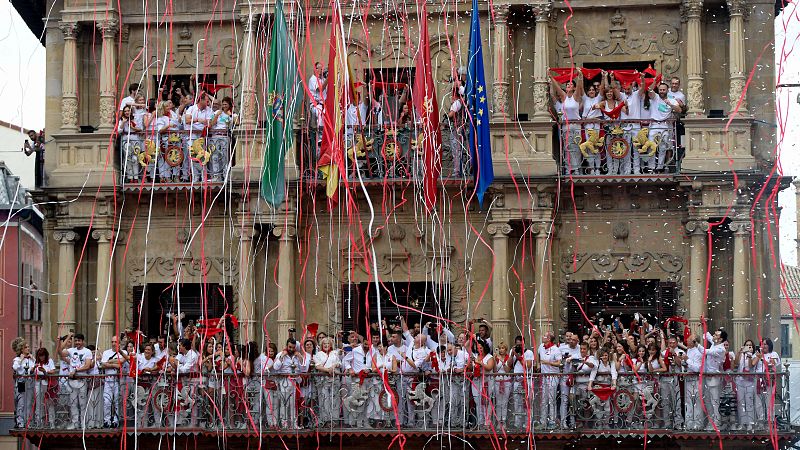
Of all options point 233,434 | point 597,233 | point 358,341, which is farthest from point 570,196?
point 233,434

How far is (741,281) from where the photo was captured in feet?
94.9

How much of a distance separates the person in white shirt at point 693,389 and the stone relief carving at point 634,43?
5.25 meters

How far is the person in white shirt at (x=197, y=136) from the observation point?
2998 centimetres

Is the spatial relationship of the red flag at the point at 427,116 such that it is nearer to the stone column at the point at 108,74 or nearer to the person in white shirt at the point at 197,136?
the person in white shirt at the point at 197,136

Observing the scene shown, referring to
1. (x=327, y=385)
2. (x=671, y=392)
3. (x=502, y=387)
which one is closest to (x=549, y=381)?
(x=502, y=387)

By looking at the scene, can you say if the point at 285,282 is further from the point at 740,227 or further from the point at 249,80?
the point at 740,227

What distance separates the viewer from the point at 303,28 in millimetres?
30422

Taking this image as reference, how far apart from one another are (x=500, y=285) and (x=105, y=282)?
262 inches

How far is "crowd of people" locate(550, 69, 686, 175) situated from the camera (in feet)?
96.1

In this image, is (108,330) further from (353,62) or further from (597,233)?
(597,233)

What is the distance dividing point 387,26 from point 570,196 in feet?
13.8

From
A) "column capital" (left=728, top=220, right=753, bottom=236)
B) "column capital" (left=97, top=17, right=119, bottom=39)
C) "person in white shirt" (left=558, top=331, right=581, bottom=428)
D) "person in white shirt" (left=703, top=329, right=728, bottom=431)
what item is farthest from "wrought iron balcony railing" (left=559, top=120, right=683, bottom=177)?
"column capital" (left=97, top=17, right=119, bottom=39)

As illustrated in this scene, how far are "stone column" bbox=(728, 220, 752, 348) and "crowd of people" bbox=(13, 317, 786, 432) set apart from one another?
561 mm

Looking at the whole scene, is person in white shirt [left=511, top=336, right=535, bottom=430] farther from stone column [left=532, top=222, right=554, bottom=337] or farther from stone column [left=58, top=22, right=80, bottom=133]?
stone column [left=58, top=22, right=80, bottom=133]
